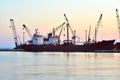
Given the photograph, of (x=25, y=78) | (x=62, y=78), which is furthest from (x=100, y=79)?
(x=25, y=78)

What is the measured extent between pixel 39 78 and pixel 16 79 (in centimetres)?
252

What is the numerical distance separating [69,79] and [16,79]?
18.1 ft

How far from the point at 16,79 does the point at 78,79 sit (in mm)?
6464

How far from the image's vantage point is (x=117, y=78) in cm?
4378

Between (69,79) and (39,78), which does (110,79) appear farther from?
(39,78)

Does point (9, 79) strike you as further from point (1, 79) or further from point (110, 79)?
point (110, 79)

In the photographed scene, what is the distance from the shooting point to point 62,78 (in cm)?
4409

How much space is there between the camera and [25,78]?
43750mm

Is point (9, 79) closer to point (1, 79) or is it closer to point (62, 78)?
point (1, 79)

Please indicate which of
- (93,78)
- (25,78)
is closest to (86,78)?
(93,78)

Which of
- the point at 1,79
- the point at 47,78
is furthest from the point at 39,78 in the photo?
the point at 1,79

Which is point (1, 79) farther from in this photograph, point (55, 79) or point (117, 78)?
point (117, 78)

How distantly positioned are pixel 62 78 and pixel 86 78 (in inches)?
102

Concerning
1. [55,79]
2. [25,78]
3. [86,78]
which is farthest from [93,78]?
[25,78]
